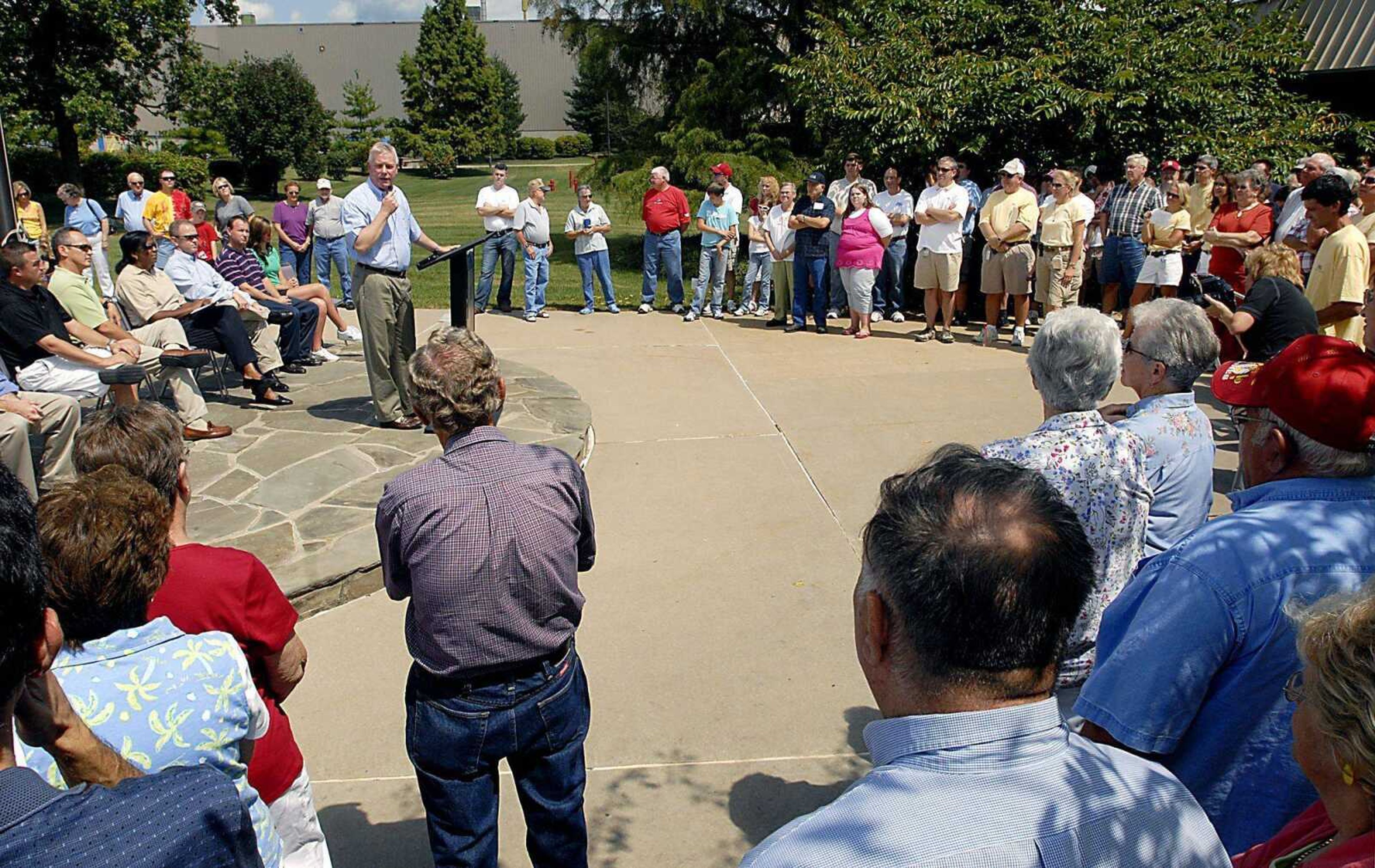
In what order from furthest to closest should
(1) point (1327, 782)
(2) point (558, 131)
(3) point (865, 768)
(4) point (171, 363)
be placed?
(2) point (558, 131)
(4) point (171, 363)
(3) point (865, 768)
(1) point (1327, 782)

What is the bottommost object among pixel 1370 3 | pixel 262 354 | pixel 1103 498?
pixel 262 354

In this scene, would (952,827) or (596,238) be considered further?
(596,238)

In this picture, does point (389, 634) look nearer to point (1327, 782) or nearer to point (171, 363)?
point (171, 363)

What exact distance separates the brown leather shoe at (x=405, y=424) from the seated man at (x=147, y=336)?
1152 mm

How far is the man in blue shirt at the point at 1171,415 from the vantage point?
3.22 meters

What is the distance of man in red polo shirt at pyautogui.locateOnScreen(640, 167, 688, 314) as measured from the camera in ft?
41.7

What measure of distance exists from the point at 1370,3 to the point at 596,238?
11.3m

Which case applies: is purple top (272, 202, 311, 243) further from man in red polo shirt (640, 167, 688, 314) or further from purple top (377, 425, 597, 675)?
purple top (377, 425, 597, 675)

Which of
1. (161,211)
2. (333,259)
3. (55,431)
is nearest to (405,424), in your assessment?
(55,431)

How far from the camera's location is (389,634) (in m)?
4.96

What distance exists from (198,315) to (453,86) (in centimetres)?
4576

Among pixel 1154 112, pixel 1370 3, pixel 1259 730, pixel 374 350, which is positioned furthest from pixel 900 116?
pixel 1259 730

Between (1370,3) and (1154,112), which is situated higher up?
(1370,3)

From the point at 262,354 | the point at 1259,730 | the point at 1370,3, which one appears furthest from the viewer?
the point at 1370,3
